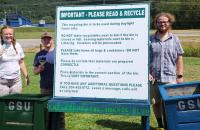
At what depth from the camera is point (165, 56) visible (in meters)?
6.46

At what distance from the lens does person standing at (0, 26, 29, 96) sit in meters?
7.07

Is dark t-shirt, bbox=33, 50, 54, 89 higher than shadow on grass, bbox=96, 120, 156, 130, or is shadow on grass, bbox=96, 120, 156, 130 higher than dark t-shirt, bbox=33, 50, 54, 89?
dark t-shirt, bbox=33, 50, 54, 89

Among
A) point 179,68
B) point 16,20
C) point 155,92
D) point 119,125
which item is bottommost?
point 119,125

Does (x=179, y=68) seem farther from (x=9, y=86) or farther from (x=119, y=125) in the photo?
(x=9, y=86)

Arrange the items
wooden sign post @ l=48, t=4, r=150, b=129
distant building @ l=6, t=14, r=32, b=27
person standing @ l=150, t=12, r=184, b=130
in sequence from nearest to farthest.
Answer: wooden sign post @ l=48, t=4, r=150, b=129
person standing @ l=150, t=12, r=184, b=130
distant building @ l=6, t=14, r=32, b=27

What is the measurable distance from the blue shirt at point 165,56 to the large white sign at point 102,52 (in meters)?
1.07

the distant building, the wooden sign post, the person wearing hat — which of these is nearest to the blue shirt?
the wooden sign post

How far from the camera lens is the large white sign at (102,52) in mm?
5449

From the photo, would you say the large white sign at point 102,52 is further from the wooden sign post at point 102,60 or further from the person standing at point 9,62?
the person standing at point 9,62

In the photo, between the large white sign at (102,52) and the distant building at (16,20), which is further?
the distant building at (16,20)

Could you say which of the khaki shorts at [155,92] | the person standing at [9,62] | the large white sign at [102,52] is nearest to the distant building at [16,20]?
the person standing at [9,62]

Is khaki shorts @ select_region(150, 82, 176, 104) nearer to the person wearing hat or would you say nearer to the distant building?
the person wearing hat

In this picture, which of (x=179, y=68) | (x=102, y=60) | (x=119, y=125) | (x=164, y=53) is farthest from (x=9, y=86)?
(x=179, y=68)

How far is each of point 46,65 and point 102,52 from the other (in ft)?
4.34
